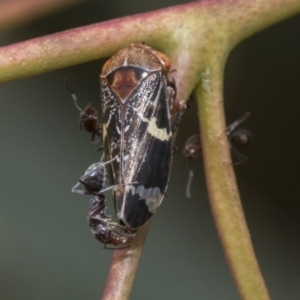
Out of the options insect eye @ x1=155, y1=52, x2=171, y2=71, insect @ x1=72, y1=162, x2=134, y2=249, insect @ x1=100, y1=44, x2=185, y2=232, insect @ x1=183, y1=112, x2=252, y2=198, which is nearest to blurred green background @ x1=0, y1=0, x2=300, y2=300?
insect @ x1=183, y1=112, x2=252, y2=198

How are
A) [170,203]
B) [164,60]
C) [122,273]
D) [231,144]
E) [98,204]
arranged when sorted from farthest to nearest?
[170,203]
[231,144]
[98,204]
[164,60]
[122,273]

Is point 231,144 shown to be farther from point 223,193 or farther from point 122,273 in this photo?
point 122,273

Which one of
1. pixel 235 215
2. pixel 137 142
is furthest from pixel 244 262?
pixel 137 142

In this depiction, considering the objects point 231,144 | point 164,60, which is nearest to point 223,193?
point 164,60

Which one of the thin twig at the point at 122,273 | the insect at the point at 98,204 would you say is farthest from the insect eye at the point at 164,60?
the thin twig at the point at 122,273

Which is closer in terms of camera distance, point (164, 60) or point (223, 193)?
point (223, 193)

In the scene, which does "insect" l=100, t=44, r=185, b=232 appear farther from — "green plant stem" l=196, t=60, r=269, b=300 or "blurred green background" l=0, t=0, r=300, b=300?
"blurred green background" l=0, t=0, r=300, b=300

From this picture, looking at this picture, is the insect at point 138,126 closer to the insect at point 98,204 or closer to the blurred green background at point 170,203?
the insect at point 98,204

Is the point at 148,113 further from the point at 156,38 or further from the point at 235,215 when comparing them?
the point at 235,215
